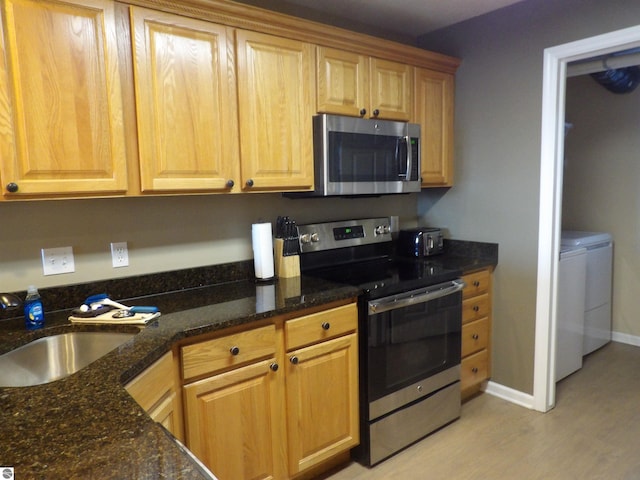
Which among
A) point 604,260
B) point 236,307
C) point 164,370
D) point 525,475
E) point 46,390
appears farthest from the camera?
point 604,260

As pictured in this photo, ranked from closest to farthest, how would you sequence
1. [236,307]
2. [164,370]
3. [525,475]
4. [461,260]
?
[164,370], [236,307], [525,475], [461,260]

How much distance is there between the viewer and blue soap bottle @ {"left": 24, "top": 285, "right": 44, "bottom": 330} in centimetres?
163

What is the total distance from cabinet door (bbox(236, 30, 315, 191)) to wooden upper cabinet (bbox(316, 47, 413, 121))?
0.08 meters

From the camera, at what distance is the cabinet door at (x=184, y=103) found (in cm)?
173

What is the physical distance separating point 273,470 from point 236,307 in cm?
72

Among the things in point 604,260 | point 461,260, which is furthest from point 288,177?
point 604,260

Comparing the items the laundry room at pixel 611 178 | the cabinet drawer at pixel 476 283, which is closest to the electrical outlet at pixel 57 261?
the cabinet drawer at pixel 476 283

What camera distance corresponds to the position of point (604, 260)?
142 inches

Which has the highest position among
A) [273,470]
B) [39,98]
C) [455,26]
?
[455,26]

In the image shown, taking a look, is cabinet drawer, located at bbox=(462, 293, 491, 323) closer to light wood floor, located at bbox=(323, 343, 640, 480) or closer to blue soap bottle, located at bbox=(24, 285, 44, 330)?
light wood floor, located at bbox=(323, 343, 640, 480)

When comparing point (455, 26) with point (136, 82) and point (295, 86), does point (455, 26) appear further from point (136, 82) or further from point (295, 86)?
point (136, 82)

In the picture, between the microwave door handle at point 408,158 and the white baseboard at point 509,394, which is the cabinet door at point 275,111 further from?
the white baseboard at point 509,394

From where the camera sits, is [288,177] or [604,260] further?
[604,260]

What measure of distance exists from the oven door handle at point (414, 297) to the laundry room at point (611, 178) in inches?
69.2
